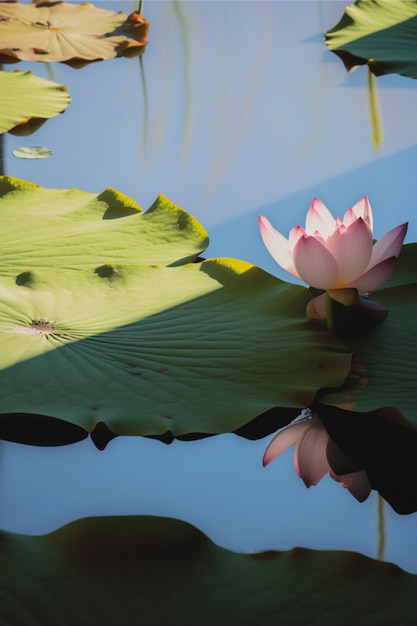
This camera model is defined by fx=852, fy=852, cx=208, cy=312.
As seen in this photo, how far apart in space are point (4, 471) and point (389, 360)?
1.51ft

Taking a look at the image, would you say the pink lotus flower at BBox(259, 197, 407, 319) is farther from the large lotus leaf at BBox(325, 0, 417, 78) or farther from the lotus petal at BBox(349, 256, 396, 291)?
the large lotus leaf at BBox(325, 0, 417, 78)

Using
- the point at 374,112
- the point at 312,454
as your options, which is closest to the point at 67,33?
the point at 374,112

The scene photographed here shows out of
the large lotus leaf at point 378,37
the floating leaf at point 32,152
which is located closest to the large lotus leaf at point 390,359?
the floating leaf at point 32,152

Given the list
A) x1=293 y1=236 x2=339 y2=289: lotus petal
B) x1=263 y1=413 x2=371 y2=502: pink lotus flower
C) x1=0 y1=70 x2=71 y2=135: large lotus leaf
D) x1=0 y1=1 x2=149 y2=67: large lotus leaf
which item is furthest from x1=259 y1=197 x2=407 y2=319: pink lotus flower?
x1=0 y1=1 x2=149 y2=67: large lotus leaf

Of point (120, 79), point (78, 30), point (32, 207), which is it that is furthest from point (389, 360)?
point (78, 30)

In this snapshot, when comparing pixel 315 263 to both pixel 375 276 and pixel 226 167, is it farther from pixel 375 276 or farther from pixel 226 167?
pixel 226 167

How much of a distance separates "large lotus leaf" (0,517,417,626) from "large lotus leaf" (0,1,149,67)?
1860 millimetres

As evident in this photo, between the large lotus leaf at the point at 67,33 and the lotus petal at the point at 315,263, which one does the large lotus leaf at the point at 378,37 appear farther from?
the lotus petal at the point at 315,263

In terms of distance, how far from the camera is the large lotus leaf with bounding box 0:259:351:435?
3.02 feet

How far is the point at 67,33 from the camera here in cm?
250

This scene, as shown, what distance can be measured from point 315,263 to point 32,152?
3.08ft

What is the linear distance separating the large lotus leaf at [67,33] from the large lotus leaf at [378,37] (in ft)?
1.91

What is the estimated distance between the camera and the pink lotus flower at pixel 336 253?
1009 mm

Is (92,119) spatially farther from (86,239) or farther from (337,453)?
(337,453)
